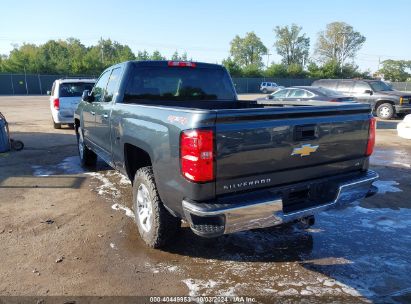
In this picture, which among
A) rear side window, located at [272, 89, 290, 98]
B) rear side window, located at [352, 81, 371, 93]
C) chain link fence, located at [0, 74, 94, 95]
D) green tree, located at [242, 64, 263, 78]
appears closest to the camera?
rear side window, located at [272, 89, 290, 98]

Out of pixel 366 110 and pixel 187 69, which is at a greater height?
pixel 187 69

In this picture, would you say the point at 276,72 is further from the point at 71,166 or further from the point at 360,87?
the point at 71,166

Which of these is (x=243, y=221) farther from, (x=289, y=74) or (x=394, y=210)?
(x=289, y=74)

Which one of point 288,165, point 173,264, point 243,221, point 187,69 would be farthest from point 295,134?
point 187,69

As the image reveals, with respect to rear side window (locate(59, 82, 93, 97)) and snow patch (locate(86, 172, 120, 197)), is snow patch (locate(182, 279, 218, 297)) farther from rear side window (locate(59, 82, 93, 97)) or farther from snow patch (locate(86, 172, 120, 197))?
rear side window (locate(59, 82, 93, 97))

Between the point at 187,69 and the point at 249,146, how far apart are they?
2.42m

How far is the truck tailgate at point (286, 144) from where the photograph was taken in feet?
9.67

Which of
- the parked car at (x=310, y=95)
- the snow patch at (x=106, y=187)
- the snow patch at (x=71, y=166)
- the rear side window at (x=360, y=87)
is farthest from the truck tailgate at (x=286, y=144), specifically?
the rear side window at (x=360, y=87)

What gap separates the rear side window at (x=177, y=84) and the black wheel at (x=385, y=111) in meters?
13.5

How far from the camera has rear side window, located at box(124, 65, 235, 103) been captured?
15.7 ft

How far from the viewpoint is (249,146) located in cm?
302

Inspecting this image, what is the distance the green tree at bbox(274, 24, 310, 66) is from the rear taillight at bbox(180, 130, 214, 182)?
106 m

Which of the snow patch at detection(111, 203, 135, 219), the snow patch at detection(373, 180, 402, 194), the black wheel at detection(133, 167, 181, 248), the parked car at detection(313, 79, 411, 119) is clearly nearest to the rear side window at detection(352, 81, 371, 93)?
the parked car at detection(313, 79, 411, 119)

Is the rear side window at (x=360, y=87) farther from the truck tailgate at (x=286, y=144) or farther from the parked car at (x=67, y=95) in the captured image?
the truck tailgate at (x=286, y=144)
